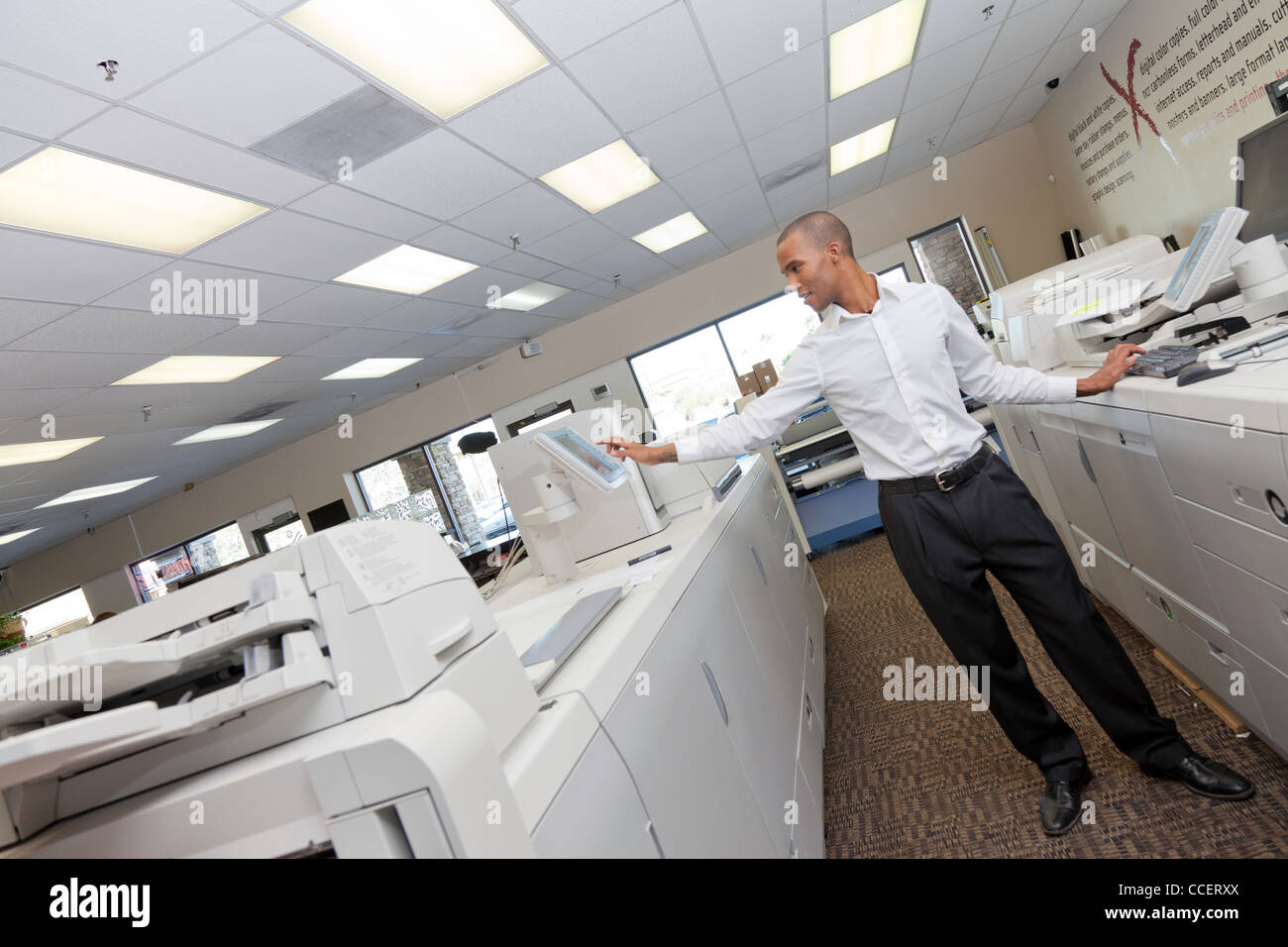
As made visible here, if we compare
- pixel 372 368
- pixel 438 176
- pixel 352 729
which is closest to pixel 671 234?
pixel 438 176

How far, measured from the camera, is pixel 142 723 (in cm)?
61

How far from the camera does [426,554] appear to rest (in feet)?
3.16

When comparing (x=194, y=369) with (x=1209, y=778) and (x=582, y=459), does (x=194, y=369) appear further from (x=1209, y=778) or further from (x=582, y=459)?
(x=1209, y=778)

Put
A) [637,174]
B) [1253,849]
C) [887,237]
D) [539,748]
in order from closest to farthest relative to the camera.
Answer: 1. [539,748]
2. [1253,849]
3. [637,174]
4. [887,237]

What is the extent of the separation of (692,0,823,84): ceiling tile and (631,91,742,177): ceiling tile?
0.29m

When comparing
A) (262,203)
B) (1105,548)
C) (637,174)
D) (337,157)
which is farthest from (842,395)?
(637,174)

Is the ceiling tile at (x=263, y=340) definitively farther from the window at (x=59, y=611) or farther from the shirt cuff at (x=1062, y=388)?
the window at (x=59, y=611)

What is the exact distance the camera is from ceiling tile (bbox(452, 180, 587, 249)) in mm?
4121

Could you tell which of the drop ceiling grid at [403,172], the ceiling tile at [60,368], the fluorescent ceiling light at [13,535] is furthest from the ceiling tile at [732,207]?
the fluorescent ceiling light at [13,535]

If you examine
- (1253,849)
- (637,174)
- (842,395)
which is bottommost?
(1253,849)

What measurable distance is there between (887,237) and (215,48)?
6.78 m

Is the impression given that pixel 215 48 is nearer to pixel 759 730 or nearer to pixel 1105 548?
pixel 759 730

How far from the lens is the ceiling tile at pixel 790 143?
4.71 m

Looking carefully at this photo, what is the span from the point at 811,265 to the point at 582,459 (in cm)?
78
